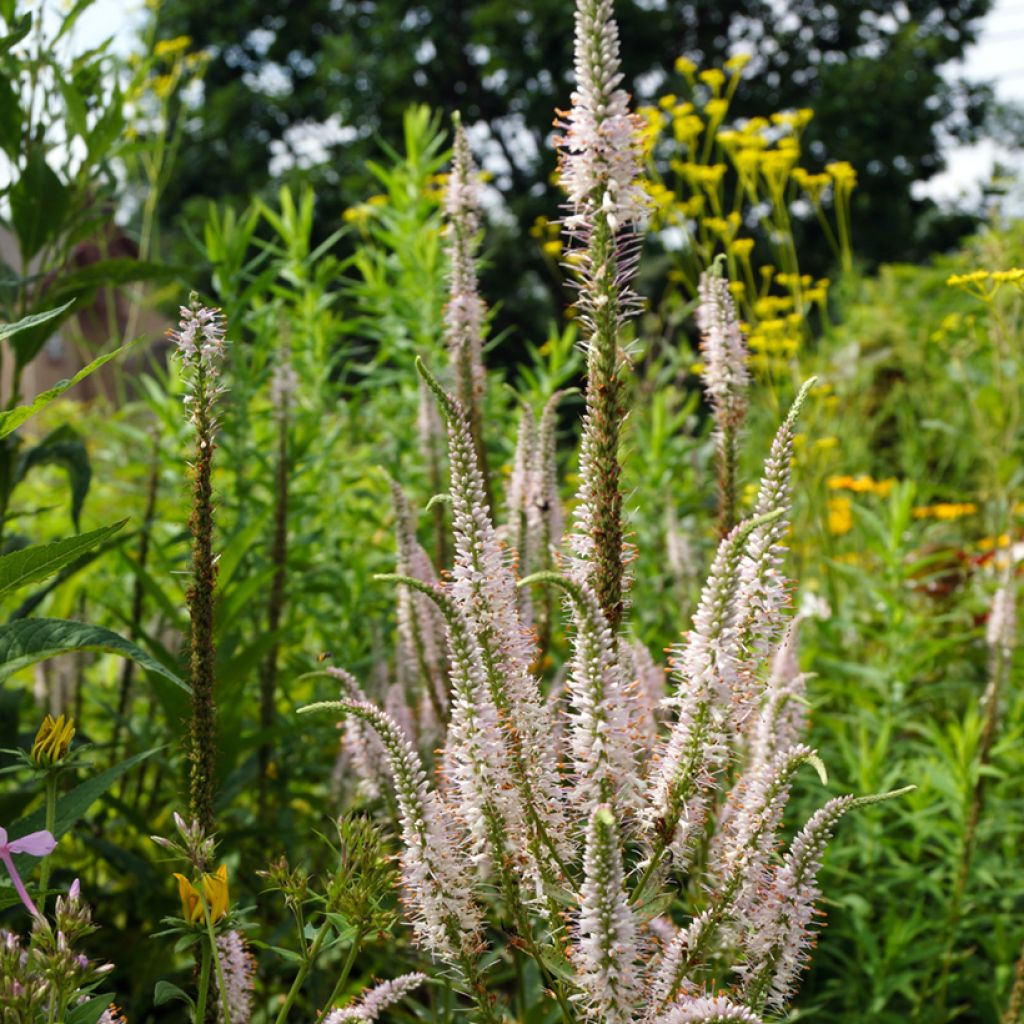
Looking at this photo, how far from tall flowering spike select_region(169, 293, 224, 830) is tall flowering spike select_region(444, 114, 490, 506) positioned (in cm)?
75

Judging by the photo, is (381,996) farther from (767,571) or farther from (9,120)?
(9,120)

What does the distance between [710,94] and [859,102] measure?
2.78m

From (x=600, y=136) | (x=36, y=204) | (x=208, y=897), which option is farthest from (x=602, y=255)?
(x=36, y=204)

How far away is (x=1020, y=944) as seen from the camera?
283 centimetres

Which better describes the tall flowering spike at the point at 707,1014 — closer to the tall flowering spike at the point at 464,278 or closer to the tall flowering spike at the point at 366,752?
the tall flowering spike at the point at 366,752

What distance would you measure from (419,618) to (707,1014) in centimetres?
111

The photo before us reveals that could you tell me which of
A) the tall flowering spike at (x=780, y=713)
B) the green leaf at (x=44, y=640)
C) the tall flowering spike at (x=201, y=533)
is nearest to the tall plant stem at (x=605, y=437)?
the tall flowering spike at (x=780, y=713)

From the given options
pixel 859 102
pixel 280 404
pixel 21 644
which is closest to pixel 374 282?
pixel 280 404

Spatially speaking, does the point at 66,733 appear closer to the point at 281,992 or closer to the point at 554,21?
the point at 281,992

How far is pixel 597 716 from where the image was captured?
1119 millimetres

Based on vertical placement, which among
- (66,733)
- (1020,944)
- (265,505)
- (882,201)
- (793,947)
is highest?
(882,201)

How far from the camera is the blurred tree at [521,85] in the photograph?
61.9 ft

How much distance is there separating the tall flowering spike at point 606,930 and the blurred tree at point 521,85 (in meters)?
17.8

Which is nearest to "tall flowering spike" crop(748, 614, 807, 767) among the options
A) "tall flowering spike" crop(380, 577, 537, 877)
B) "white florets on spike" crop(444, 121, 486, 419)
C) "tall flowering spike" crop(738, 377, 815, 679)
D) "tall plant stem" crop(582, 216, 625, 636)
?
"tall flowering spike" crop(738, 377, 815, 679)
